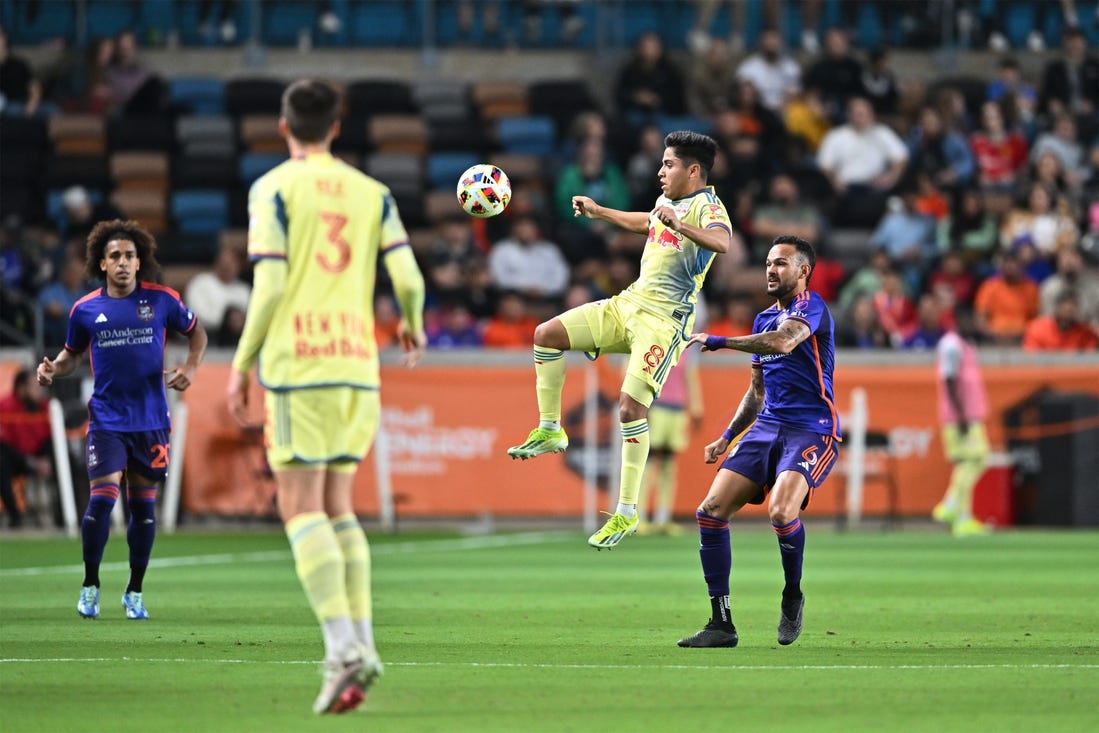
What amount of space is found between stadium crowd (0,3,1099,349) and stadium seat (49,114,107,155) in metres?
0.47

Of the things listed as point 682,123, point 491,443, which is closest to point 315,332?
point 491,443

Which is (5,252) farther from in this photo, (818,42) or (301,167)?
(301,167)

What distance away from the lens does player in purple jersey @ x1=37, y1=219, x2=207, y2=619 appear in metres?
12.2

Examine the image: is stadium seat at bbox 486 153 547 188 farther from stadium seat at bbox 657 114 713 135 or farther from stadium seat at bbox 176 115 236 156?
stadium seat at bbox 176 115 236 156

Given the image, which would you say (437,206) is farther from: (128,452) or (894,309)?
(128,452)

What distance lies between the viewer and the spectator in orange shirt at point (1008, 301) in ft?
82.5

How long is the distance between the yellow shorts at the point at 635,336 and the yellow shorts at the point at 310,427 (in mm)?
4100

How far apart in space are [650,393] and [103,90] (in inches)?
721

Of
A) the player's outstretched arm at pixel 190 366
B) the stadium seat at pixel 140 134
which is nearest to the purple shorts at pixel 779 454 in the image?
the player's outstretched arm at pixel 190 366

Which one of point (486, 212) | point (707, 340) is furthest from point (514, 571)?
point (707, 340)

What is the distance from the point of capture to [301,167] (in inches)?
313

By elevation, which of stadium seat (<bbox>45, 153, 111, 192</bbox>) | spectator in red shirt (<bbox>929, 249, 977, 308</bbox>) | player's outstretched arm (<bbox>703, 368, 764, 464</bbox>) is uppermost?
stadium seat (<bbox>45, 153, 111, 192</bbox>)

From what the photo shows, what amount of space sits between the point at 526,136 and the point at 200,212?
5123 mm

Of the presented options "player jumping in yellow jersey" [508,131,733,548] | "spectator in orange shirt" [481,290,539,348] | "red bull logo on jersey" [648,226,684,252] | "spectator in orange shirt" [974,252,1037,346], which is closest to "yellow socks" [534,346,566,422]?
"player jumping in yellow jersey" [508,131,733,548]
